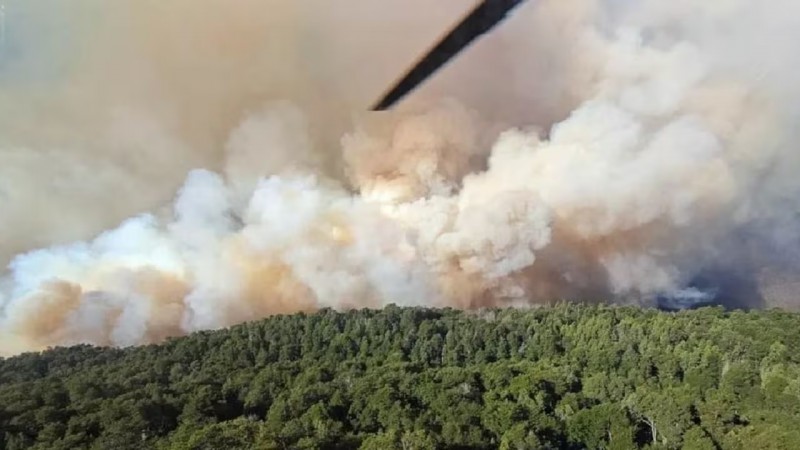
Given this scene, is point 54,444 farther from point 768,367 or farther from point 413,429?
point 768,367

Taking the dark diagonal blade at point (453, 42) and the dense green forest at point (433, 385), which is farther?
the dense green forest at point (433, 385)

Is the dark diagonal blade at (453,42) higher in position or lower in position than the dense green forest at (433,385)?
lower

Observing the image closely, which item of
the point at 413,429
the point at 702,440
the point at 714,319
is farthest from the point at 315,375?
the point at 714,319

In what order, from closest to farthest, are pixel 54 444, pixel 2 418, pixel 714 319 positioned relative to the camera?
pixel 54 444 → pixel 2 418 → pixel 714 319

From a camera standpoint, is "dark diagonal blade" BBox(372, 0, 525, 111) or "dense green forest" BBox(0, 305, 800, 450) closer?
"dark diagonal blade" BBox(372, 0, 525, 111)

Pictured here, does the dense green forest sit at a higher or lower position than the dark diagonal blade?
higher
